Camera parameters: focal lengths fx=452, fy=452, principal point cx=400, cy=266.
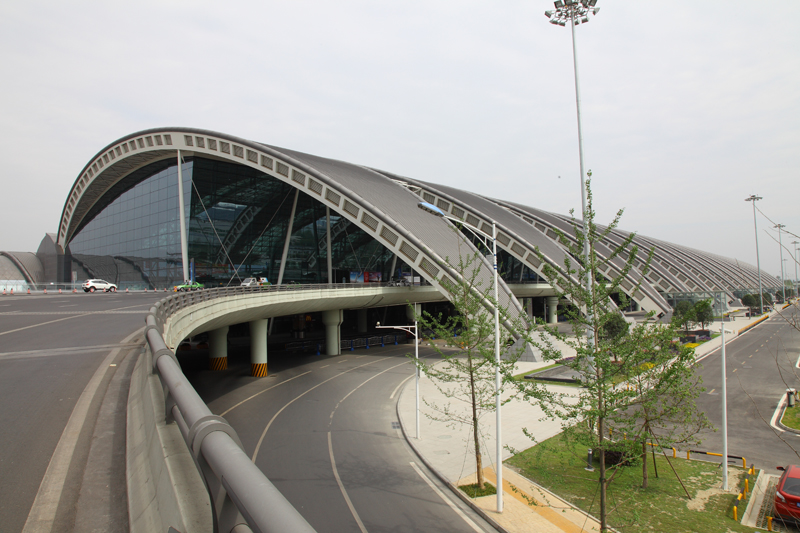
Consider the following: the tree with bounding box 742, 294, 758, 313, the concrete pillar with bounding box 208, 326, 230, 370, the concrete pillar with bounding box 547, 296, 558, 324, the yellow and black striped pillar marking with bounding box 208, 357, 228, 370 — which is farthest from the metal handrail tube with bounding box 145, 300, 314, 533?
the tree with bounding box 742, 294, 758, 313

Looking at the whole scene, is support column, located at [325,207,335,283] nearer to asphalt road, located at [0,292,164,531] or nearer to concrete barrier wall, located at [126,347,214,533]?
asphalt road, located at [0,292,164,531]

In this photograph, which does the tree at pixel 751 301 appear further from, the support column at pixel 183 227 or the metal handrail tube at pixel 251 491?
the metal handrail tube at pixel 251 491

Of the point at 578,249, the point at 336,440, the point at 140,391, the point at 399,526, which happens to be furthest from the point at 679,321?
the point at 336,440

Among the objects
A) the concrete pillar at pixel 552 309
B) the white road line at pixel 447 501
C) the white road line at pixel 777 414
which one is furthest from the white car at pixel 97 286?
the concrete pillar at pixel 552 309

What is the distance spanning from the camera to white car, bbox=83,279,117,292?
46.2 meters

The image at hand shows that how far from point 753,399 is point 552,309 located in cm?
5249

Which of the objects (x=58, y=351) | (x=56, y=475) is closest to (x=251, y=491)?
(x=56, y=475)

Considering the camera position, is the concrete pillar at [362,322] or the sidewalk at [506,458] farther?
the concrete pillar at [362,322]

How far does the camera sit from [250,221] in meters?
46.3

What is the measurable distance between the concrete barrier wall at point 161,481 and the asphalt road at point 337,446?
28.9 feet

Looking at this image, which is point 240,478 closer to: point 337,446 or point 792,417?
point 337,446

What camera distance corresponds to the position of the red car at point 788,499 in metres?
11.8

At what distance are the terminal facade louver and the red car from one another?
79.5ft

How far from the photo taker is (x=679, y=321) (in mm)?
11672
